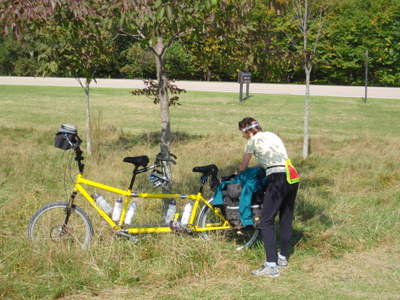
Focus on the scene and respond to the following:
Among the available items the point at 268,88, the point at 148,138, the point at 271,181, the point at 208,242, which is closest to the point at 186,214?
the point at 208,242

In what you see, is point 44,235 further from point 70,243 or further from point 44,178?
point 44,178

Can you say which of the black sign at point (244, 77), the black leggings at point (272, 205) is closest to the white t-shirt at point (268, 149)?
the black leggings at point (272, 205)

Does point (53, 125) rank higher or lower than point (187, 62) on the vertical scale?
lower

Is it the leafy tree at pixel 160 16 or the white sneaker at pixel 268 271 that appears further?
the white sneaker at pixel 268 271

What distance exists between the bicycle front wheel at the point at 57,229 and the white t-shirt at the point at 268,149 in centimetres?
171

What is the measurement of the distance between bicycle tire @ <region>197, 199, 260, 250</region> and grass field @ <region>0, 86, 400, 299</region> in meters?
0.11

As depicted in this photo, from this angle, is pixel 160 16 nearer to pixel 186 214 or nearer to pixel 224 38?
pixel 186 214

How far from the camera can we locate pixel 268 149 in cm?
532

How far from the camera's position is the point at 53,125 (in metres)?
15.7

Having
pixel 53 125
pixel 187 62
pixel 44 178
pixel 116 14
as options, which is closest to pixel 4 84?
pixel 187 62

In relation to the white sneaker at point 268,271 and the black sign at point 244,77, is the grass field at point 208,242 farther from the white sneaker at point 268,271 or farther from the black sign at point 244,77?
the black sign at point 244,77

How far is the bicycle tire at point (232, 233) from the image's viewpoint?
19.4ft

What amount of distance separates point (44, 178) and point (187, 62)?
21599 millimetres

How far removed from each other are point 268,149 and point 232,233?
52.2 inches
